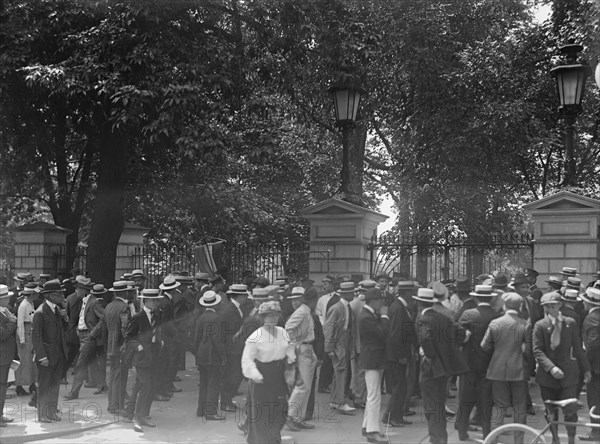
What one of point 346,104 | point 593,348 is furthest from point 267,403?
point 346,104

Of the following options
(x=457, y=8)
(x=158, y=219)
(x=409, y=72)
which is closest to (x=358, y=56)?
(x=409, y=72)

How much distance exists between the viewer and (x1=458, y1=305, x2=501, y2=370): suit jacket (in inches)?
354

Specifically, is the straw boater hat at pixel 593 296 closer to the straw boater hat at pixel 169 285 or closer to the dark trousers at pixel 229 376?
the dark trousers at pixel 229 376

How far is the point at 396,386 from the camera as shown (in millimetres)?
9906

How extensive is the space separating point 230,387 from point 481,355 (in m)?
4.06

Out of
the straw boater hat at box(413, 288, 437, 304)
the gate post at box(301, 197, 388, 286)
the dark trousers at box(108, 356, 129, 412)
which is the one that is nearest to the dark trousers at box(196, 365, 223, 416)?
the dark trousers at box(108, 356, 129, 412)

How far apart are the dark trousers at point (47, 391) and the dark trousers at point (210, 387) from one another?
2.06 metres

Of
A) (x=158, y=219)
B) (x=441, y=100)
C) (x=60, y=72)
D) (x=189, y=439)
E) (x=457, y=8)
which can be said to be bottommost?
(x=189, y=439)

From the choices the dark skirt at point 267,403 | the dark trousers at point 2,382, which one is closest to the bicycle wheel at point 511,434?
the dark skirt at point 267,403

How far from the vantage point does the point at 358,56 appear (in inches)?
590

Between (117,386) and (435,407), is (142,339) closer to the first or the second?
(117,386)

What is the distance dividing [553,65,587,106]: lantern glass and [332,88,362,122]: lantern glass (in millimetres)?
3711

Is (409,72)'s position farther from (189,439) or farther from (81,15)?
(189,439)

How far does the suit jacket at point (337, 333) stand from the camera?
10.7 metres
